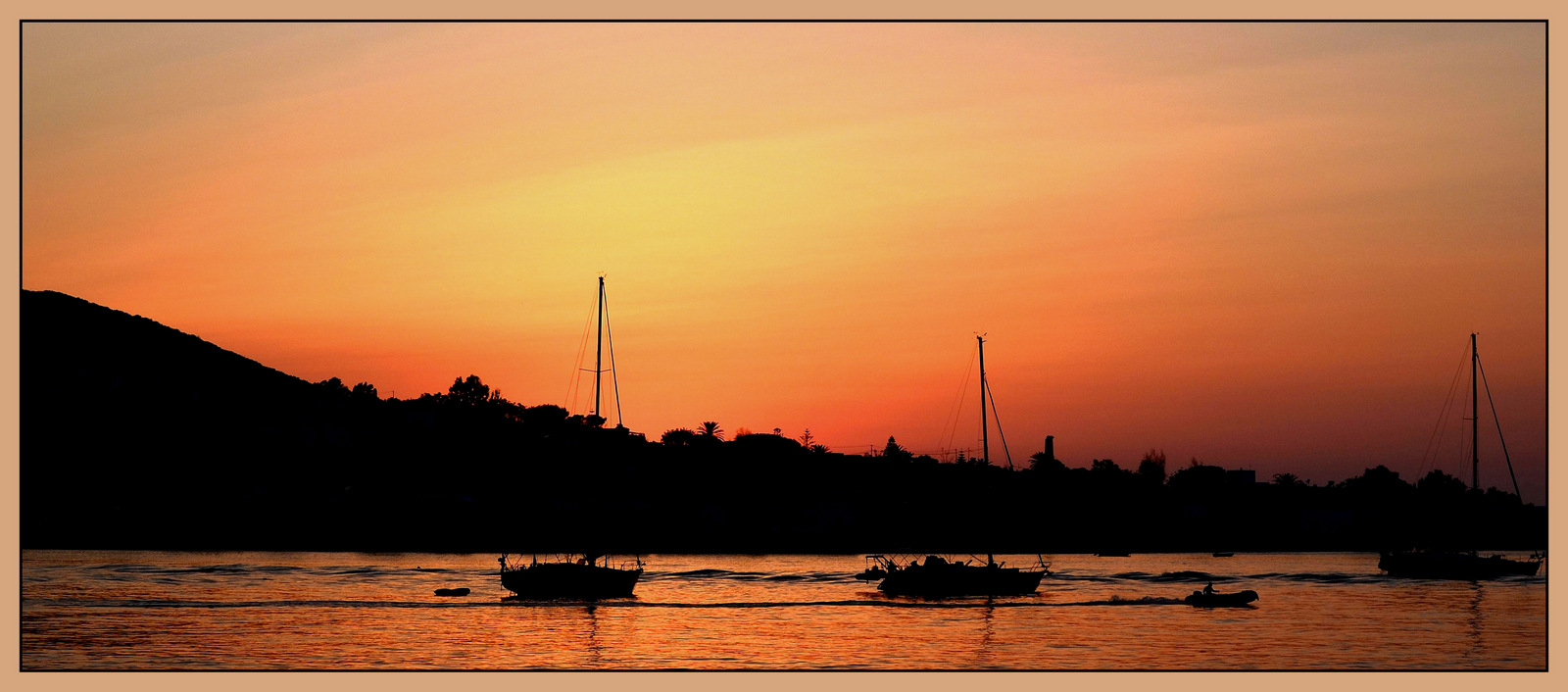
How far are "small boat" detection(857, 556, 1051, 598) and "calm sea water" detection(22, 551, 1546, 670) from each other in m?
1.64

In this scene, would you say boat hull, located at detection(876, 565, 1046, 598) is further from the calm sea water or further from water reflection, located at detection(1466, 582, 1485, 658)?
water reflection, located at detection(1466, 582, 1485, 658)

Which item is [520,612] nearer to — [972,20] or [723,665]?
[723,665]

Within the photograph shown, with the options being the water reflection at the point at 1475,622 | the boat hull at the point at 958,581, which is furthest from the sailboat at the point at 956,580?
the water reflection at the point at 1475,622

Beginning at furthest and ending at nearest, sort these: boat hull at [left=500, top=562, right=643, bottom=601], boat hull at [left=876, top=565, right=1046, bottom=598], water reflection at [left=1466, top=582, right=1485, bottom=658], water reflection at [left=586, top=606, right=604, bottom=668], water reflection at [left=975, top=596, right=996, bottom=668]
Answer: boat hull at [left=876, top=565, right=1046, bottom=598], boat hull at [left=500, top=562, right=643, bottom=601], water reflection at [left=1466, top=582, right=1485, bottom=658], water reflection at [left=975, top=596, right=996, bottom=668], water reflection at [left=586, top=606, right=604, bottom=668]

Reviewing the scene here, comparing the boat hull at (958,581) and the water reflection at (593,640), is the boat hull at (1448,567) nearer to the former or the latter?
the boat hull at (958,581)

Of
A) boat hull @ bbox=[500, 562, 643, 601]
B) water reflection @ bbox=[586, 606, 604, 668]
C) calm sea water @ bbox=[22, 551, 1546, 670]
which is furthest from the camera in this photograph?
boat hull @ bbox=[500, 562, 643, 601]

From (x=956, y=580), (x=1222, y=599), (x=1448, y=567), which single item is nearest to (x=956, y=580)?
(x=956, y=580)

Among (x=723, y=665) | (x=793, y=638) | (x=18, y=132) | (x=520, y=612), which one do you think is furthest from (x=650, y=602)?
(x=18, y=132)

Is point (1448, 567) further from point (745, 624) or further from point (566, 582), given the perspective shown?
point (566, 582)

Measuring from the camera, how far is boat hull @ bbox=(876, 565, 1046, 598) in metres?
93.4

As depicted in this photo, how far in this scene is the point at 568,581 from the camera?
9056 centimetres

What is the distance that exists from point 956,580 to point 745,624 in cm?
1768

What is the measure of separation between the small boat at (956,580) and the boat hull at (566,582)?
692 inches

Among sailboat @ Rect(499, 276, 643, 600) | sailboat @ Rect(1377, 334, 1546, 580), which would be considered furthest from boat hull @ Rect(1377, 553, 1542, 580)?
sailboat @ Rect(499, 276, 643, 600)
